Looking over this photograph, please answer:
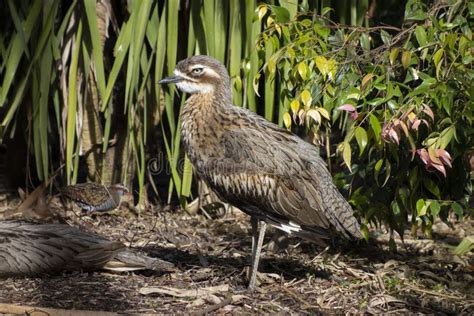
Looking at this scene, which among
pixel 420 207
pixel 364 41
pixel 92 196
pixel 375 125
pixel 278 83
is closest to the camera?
pixel 375 125

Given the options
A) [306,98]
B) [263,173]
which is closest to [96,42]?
[263,173]

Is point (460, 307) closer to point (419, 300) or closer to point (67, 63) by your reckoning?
point (419, 300)

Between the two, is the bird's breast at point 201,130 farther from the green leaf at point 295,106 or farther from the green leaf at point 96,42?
the green leaf at point 96,42

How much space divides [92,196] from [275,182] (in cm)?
209

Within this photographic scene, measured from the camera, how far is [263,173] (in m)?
6.09

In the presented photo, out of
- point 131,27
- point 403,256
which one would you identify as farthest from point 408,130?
point 131,27

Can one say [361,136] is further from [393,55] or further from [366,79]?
[393,55]

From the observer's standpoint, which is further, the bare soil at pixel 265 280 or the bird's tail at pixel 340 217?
the bird's tail at pixel 340 217

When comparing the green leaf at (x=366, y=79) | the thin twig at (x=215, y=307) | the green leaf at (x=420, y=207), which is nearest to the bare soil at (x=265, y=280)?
the thin twig at (x=215, y=307)

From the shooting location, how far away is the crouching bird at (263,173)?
6047 mm

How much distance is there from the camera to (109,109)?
25.1 feet

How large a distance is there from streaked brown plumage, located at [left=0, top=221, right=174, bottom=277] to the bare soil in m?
0.08

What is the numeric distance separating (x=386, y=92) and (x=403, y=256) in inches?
73.3

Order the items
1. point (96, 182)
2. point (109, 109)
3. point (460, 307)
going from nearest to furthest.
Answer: point (460, 307), point (109, 109), point (96, 182)
